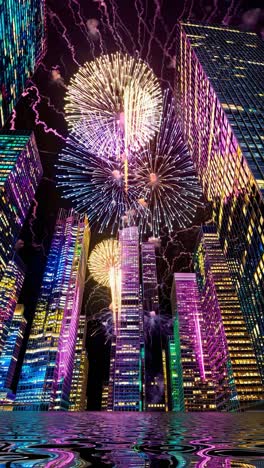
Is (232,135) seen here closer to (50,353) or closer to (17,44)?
(17,44)

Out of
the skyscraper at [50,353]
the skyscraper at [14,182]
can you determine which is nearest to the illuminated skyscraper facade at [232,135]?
the skyscraper at [14,182]

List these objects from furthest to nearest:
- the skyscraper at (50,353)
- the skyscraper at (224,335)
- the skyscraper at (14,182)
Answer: the skyscraper at (50,353) → the skyscraper at (224,335) → the skyscraper at (14,182)

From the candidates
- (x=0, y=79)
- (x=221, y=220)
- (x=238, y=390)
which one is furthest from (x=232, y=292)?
(x=0, y=79)

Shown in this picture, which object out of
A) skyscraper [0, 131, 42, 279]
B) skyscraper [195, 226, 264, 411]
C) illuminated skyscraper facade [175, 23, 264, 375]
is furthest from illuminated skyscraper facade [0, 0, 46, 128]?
skyscraper [195, 226, 264, 411]

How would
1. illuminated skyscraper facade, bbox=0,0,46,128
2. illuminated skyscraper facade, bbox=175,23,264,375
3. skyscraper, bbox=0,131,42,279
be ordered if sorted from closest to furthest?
illuminated skyscraper facade, bbox=175,23,264,375, illuminated skyscraper facade, bbox=0,0,46,128, skyscraper, bbox=0,131,42,279

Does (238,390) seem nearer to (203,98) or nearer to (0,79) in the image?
(203,98)

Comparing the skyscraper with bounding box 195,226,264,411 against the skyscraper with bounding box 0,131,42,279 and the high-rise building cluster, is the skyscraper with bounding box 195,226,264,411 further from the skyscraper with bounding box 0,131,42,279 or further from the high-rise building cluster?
the skyscraper with bounding box 0,131,42,279

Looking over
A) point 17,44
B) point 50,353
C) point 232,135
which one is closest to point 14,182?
point 17,44

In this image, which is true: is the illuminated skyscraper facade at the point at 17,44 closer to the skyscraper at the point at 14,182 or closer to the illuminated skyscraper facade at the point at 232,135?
the illuminated skyscraper facade at the point at 232,135
